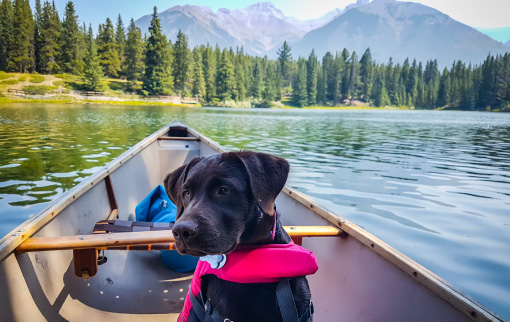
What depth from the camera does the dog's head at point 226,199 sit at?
1.59 metres

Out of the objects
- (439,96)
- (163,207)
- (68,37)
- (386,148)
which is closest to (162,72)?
(68,37)

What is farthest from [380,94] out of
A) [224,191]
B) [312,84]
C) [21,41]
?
[224,191]

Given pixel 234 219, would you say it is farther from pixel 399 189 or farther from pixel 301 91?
pixel 301 91

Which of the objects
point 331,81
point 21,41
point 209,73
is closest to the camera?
point 21,41

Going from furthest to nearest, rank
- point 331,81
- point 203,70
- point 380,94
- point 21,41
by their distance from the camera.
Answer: point 331,81 < point 380,94 < point 203,70 < point 21,41

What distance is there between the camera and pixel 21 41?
74625mm

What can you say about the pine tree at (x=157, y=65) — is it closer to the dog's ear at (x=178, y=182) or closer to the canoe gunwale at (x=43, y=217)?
the canoe gunwale at (x=43, y=217)

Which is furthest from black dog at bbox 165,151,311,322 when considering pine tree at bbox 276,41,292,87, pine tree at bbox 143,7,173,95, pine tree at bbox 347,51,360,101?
pine tree at bbox 276,41,292,87

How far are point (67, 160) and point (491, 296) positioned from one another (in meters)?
13.7

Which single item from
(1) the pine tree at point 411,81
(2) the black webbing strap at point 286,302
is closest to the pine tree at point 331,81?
(1) the pine tree at point 411,81

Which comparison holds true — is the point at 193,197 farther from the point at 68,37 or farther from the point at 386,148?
the point at 68,37

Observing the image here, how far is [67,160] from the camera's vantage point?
490 inches

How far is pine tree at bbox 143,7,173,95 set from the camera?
77.4 meters

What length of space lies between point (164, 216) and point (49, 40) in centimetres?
9636
